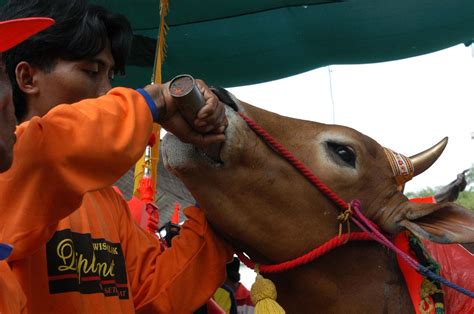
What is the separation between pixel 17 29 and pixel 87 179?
17.5 inches

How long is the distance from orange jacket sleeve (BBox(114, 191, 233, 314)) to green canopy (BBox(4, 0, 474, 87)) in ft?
8.54

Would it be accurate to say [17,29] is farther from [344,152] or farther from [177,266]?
[344,152]

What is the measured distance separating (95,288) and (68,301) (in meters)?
0.12

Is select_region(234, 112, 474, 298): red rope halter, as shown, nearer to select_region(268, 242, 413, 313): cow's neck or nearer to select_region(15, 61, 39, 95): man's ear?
select_region(268, 242, 413, 313): cow's neck

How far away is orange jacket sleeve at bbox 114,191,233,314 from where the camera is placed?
2.18 meters

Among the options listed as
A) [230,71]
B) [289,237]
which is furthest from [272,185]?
[230,71]

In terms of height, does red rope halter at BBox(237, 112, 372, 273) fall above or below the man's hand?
below

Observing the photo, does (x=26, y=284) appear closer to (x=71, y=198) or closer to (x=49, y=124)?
(x=71, y=198)

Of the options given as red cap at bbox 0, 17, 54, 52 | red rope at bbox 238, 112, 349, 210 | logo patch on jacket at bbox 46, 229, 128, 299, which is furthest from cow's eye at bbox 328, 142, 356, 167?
red cap at bbox 0, 17, 54, 52

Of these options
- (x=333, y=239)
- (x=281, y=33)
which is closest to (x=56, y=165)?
(x=333, y=239)

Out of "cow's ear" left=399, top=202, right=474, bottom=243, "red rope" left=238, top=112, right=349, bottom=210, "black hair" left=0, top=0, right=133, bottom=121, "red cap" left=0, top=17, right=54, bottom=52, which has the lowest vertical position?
"cow's ear" left=399, top=202, right=474, bottom=243

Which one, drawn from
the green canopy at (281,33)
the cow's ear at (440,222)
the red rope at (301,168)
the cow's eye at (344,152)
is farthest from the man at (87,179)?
the green canopy at (281,33)

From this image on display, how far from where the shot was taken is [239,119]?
2.09 m

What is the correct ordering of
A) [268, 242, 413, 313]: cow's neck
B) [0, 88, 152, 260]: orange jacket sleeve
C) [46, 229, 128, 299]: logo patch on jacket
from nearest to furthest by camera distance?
[0, 88, 152, 260]: orange jacket sleeve
[46, 229, 128, 299]: logo patch on jacket
[268, 242, 413, 313]: cow's neck
